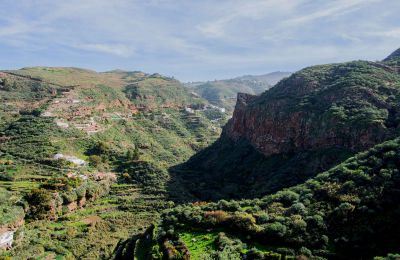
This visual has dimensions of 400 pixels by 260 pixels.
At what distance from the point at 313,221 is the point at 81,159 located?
6651 centimetres

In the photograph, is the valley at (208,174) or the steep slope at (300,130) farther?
the steep slope at (300,130)

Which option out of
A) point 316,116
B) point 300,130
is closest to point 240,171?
point 300,130

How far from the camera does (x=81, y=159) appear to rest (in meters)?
86.4

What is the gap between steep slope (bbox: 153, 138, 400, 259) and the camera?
2947cm

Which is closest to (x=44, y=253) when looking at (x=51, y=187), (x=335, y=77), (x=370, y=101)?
(x=51, y=187)

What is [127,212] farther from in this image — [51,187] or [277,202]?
[277,202]

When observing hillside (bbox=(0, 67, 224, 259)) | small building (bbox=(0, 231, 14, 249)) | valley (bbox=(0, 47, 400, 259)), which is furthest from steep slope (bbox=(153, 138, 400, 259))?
small building (bbox=(0, 231, 14, 249))

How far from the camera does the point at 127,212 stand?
65.3 m

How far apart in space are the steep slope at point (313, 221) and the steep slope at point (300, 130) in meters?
25.9

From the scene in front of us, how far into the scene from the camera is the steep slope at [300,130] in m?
67.0

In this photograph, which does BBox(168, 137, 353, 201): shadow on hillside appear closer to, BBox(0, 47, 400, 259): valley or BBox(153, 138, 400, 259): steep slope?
BBox(0, 47, 400, 259): valley

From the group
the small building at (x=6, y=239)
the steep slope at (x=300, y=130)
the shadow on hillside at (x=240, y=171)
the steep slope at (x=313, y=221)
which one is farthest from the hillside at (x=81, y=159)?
the steep slope at (x=313, y=221)

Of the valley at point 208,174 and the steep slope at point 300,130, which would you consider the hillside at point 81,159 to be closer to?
the valley at point 208,174

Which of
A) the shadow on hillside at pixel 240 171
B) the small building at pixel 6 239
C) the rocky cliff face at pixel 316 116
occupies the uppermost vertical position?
the rocky cliff face at pixel 316 116
